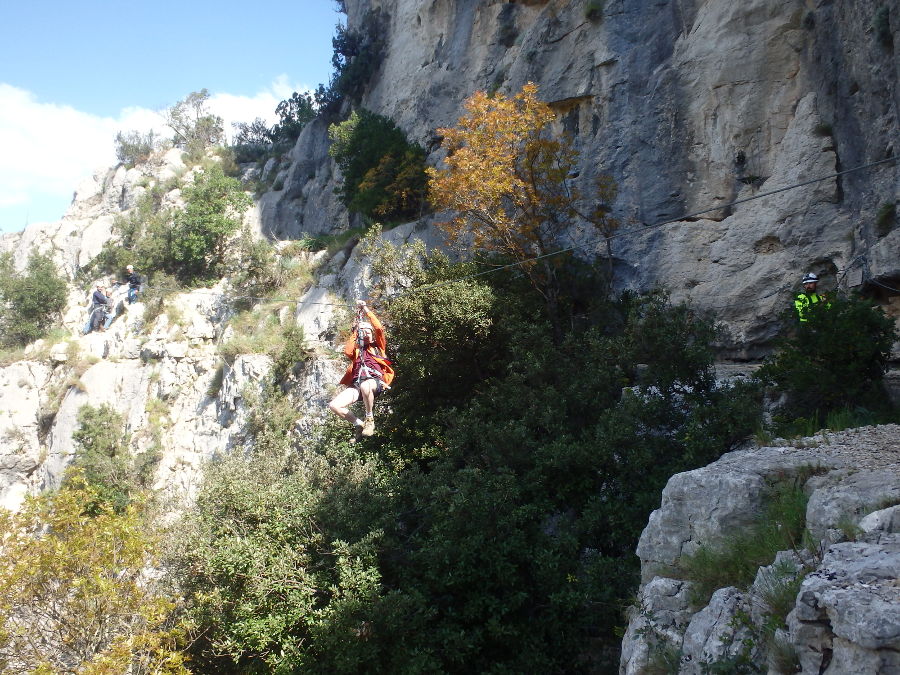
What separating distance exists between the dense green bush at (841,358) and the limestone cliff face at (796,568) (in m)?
1.23

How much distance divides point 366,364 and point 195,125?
104 feet

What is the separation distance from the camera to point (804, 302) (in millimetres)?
10086

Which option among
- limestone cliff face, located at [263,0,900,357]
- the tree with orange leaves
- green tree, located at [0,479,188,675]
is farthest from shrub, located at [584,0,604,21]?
green tree, located at [0,479,188,675]

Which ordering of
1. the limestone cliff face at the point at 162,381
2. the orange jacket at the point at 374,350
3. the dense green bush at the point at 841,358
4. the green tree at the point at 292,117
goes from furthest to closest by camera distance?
the green tree at the point at 292,117
the limestone cliff face at the point at 162,381
the orange jacket at the point at 374,350
the dense green bush at the point at 841,358

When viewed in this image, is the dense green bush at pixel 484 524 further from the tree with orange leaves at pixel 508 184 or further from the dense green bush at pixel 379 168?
the dense green bush at pixel 379 168

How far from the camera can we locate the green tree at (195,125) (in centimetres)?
3625

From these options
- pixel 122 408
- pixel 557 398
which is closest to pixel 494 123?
pixel 557 398

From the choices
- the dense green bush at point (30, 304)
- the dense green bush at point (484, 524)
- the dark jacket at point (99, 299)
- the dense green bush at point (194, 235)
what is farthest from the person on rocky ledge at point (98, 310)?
the dense green bush at point (484, 524)

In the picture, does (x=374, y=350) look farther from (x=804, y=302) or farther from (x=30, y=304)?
(x=30, y=304)

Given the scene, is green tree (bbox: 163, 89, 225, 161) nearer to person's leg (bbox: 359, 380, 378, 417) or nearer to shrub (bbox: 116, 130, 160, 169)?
shrub (bbox: 116, 130, 160, 169)

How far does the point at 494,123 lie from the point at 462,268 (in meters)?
3.06

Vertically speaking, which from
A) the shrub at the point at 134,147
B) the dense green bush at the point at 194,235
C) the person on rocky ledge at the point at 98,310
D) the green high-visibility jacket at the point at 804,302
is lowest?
the green high-visibility jacket at the point at 804,302

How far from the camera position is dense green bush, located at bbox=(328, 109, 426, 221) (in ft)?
73.0

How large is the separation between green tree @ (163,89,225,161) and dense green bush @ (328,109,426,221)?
1461 cm
